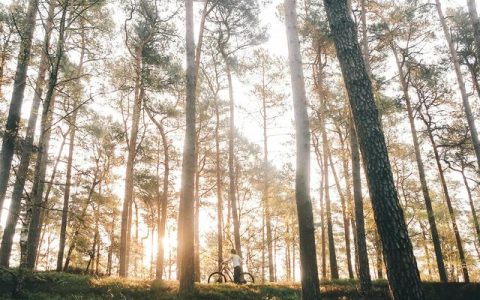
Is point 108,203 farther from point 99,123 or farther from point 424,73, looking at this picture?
point 424,73

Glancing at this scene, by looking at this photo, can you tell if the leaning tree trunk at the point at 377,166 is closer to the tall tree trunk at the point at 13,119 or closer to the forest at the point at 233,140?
the forest at the point at 233,140

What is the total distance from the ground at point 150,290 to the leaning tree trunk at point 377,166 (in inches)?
232

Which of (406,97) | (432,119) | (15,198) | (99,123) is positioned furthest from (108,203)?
(432,119)

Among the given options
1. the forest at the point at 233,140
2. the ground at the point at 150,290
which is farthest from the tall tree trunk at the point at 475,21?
the ground at the point at 150,290

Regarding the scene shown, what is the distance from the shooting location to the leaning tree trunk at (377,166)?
4723mm

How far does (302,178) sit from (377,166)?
311 centimetres

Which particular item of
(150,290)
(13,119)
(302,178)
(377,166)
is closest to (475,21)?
(302,178)

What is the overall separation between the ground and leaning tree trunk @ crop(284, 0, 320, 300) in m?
2.70

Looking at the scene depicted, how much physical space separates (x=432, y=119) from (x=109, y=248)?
75.5 feet

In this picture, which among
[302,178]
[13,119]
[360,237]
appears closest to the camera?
[302,178]

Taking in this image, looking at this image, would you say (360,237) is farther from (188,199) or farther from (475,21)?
(475,21)

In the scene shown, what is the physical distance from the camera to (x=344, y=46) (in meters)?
6.04

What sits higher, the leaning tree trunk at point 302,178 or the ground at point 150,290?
the leaning tree trunk at point 302,178

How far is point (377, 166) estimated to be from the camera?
5.30 meters
